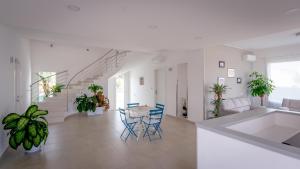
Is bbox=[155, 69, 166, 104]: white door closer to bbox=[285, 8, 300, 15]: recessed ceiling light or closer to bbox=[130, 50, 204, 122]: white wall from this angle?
bbox=[130, 50, 204, 122]: white wall

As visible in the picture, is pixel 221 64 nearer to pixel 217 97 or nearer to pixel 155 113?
pixel 217 97

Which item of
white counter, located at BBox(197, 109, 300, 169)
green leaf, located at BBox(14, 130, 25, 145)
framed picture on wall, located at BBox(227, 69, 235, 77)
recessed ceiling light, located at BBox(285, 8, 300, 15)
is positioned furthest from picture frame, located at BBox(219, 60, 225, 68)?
green leaf, located at BBox(14, 130, 25, 145)

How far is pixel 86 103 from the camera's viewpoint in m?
6.72

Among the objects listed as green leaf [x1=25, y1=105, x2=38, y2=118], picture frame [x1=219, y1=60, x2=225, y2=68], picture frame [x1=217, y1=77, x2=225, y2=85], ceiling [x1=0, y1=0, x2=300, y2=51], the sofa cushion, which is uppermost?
ceiling [x1=0, y1=0, x2=300, y2=51]

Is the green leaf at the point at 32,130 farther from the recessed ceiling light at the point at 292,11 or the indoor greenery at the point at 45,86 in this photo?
the recessed ceiling light at the point at 292,11

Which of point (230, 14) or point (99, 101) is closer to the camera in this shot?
point (230, 14)

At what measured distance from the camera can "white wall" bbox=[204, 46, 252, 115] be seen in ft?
18.1

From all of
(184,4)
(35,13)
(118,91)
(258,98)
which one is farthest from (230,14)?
(118,91)

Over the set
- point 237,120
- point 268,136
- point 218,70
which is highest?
point 218,70

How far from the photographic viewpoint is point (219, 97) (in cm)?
536

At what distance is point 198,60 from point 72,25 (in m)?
3.99

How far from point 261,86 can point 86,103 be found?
6977 millimetres

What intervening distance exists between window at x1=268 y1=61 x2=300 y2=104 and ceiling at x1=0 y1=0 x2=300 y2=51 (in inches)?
148

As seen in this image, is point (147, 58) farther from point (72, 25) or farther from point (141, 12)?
point (141, 12)
